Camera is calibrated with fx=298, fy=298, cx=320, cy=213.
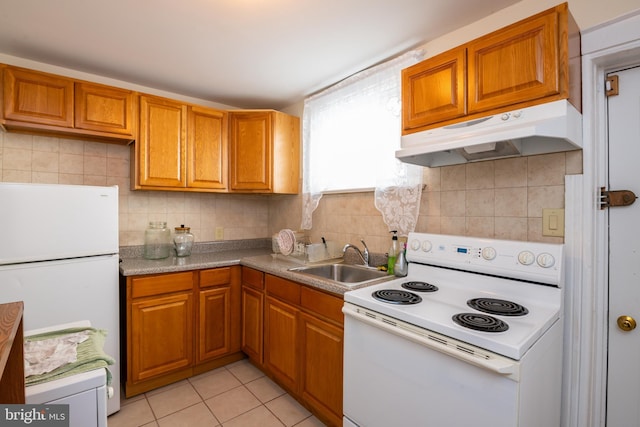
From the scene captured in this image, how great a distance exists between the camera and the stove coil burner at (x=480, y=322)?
1.01m

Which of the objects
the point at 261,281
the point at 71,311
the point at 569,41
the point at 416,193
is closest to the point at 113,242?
the point at 71,311

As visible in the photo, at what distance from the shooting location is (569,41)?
3.86 ft

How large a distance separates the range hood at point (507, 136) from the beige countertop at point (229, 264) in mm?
797

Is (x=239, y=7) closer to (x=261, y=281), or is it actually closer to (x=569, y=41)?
(x=569, y=41)

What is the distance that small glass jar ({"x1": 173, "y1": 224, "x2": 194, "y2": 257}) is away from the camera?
2580 mm

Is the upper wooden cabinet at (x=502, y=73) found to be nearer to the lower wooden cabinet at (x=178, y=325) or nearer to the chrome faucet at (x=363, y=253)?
the chrome faucet at (x=363, y=253)

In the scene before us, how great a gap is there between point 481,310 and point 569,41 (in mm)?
1125

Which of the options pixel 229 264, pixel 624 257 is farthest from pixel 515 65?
pixel 229 264

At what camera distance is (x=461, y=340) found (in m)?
1.01

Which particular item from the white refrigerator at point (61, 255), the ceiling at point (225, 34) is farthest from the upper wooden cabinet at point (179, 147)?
the white refrigerator at point (61, 255)

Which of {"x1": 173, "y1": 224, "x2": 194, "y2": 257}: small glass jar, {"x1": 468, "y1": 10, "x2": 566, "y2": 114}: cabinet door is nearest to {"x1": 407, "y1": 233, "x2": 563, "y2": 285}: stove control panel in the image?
{"x1": 468, "y1": 10, "x2": 566, "y2": 114}: cabinet door

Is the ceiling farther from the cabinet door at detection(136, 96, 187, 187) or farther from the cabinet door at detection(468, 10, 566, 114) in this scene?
the cabinet door at detection(468, 10, 566, 114)

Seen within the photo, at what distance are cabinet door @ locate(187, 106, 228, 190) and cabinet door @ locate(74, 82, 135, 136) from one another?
0.44 m

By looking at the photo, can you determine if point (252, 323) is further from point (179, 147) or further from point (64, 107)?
point (64, 107)
